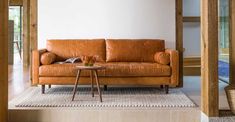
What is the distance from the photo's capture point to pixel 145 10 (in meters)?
5.68

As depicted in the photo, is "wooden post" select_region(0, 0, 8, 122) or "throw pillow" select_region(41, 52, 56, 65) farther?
"throw pillow" select_region(41, 52, 56, 65)

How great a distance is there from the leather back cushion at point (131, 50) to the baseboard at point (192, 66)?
6.74 feet

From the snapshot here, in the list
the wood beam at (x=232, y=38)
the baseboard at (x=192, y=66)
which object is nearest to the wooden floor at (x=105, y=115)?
the wood beam at (x=232, y=38)

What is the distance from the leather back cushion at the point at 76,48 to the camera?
5363mm

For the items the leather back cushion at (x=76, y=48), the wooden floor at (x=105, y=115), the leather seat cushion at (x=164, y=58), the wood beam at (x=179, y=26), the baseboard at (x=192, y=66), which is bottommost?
the wooden floor at (x=105, y=115)

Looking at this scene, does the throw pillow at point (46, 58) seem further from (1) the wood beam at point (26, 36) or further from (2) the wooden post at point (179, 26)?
(1) the wood beam at point (26, 36)

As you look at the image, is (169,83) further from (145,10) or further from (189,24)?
(189,24)

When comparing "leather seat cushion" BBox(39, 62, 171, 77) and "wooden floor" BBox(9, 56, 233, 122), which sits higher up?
"leather seat cushion" BBox(39, 62, 171, 77)

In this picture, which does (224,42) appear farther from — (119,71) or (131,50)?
(119,71)

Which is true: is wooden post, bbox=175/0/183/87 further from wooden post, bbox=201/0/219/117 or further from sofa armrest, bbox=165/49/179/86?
wooden post, bbox=201/0/219/117

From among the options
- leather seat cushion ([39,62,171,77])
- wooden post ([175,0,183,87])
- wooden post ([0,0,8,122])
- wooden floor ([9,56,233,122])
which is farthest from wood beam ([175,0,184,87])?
wooden post ([0,0,8,122])

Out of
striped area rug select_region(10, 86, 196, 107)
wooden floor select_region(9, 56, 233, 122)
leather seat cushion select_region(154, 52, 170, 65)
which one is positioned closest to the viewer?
wooden floor select_region(9, 56, 233, 122)

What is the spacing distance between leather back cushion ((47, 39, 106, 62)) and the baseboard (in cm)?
261

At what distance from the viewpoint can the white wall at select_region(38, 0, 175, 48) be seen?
5637 millimetres
